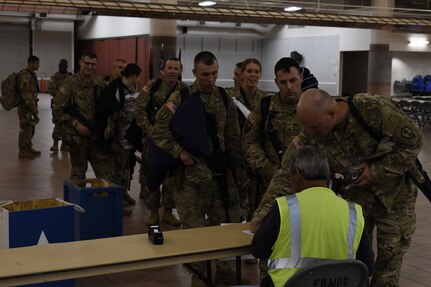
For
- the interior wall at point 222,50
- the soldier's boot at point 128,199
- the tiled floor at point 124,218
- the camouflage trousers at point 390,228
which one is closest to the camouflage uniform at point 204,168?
the tiled floor at point 124,218

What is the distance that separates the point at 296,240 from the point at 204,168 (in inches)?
87.3

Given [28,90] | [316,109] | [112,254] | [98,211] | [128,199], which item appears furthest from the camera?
[28,90]

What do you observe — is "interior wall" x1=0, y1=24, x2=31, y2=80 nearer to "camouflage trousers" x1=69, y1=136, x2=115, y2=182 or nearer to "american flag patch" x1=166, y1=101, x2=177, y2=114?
"camouflage trousers" x1=69, y1=136, x2=115, y2=182

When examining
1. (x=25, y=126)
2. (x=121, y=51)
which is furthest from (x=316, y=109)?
(x=121, y=51)

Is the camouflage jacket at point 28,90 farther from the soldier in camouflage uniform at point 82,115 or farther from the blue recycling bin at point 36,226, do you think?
the blue recycling bin at point 36,226

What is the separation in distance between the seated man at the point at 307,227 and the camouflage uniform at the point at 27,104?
9496mm

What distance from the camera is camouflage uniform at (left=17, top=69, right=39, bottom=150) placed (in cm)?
1166

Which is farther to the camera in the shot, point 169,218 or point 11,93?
point 11,93

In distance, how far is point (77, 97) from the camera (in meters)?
7.21

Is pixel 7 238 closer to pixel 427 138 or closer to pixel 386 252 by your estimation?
pixel 386 252

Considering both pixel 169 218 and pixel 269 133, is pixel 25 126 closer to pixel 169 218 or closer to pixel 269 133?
pixel 169 218

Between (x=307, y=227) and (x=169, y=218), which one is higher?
(x=307, y=227)

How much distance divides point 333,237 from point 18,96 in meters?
9.95

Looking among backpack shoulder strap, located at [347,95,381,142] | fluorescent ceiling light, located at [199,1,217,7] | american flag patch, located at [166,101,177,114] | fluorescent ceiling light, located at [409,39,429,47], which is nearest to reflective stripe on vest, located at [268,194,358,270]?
backpack shoulder strap, located at [347,95,381,142]
